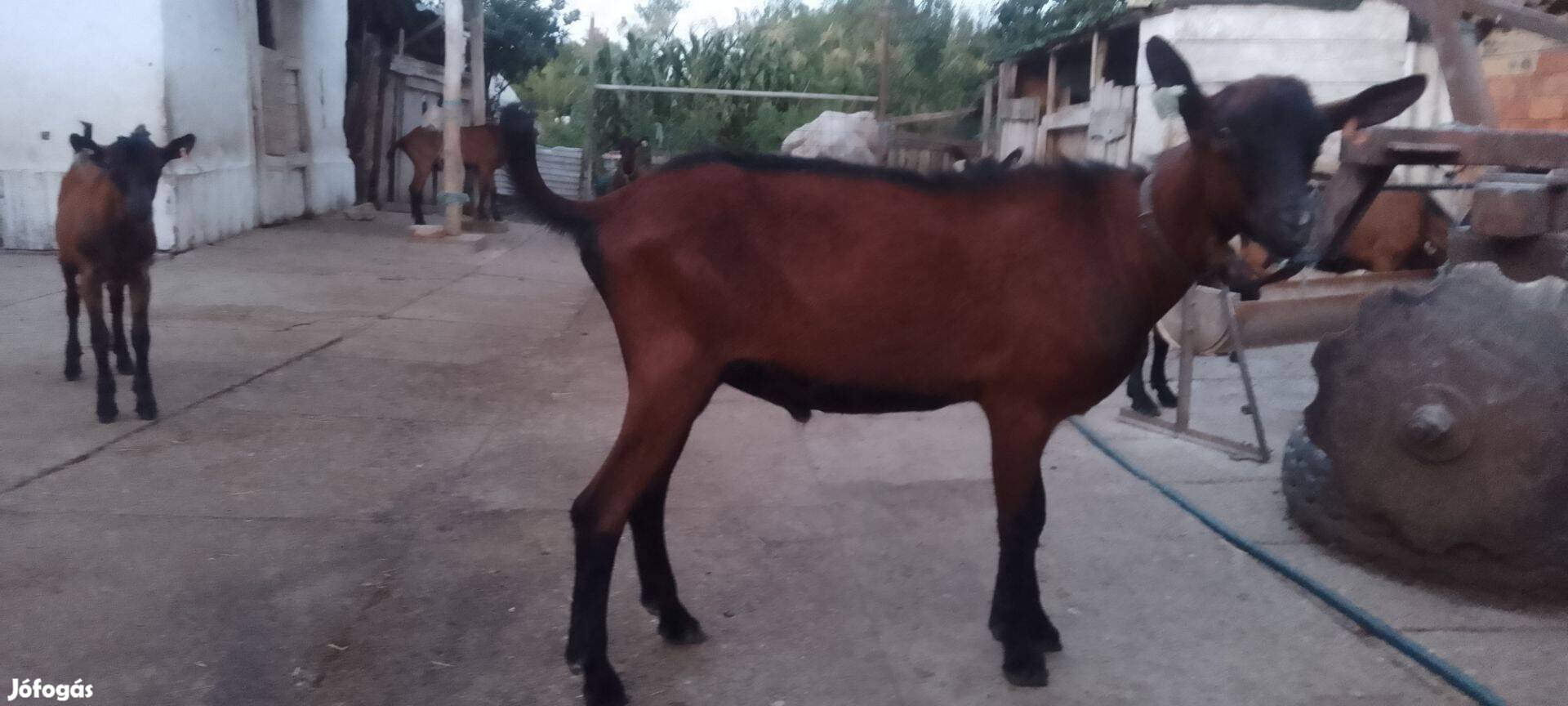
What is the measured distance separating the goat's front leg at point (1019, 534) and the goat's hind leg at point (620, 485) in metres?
0.83

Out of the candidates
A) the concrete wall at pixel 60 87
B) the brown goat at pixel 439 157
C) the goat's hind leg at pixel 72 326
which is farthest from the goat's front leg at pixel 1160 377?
the brown goat at pixel 439 157

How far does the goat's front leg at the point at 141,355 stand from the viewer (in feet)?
16.4

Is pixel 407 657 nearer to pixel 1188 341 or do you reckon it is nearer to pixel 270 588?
pixel 270 588

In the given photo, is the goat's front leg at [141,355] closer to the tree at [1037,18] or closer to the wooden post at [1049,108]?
the wooden post at [1049,108]

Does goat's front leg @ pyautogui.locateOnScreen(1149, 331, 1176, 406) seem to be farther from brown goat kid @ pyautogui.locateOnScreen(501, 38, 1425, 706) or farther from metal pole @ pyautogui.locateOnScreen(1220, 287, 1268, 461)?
brown goat kid @ pyautogui.locateOnScreen(501, 38, 1425, 706)

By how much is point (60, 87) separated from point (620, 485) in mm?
9870

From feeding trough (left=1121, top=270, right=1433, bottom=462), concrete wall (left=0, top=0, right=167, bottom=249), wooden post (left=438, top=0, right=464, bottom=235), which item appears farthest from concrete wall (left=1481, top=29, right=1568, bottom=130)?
concrete wall (left=0, top=0, right=167, bottom=249)

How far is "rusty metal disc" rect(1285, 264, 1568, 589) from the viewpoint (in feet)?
11.4

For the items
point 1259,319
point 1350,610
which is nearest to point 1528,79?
point 1259,319

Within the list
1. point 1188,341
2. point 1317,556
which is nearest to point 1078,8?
point 1188,341

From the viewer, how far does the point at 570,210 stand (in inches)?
119

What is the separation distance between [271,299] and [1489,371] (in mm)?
7811

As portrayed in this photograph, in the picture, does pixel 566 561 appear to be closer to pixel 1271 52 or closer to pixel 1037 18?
pixel 1271 52

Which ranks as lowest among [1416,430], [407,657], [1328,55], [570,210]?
[407,657]
